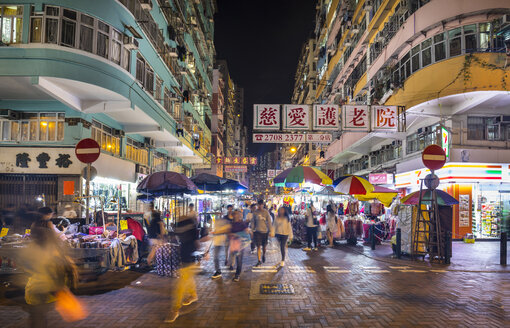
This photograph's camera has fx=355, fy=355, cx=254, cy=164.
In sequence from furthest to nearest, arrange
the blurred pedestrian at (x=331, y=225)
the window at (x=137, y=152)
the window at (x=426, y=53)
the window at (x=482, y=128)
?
the window at (x=137, y=152) < the window at (x=482, y=128) < the window at (x=426, y=53) < the blurred pedestrian at (x=331, y=225)

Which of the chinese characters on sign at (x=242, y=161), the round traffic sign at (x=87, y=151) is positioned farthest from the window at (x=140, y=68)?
the chinese characters on sign at (x=242, y=161)

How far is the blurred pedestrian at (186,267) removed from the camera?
5797 mm

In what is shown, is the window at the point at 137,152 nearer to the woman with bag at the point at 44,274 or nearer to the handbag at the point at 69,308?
the handbag at the point at 69,308

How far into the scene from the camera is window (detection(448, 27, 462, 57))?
50.1 ft

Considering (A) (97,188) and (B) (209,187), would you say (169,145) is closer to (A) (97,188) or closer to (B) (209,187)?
(B) (209,187)

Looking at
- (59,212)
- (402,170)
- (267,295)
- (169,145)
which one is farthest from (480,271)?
(169,145)

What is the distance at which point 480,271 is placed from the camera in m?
9.88

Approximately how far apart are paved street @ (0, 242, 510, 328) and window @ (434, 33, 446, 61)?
10144mm

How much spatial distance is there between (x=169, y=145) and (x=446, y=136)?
16.8 m

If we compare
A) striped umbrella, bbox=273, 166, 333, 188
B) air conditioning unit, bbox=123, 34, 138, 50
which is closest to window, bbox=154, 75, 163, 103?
air conditioning unit, bbox=123, 34, 138, 50

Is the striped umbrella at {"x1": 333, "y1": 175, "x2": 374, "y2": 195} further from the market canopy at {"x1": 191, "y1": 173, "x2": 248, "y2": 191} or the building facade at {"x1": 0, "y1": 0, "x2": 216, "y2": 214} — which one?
the building facade at {"x1": 0, "y1": 0, "x2": 216, "y2": 214}

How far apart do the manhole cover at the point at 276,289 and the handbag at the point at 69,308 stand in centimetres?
336

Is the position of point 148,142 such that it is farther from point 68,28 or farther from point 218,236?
point 218,236

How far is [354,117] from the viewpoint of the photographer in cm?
1422
